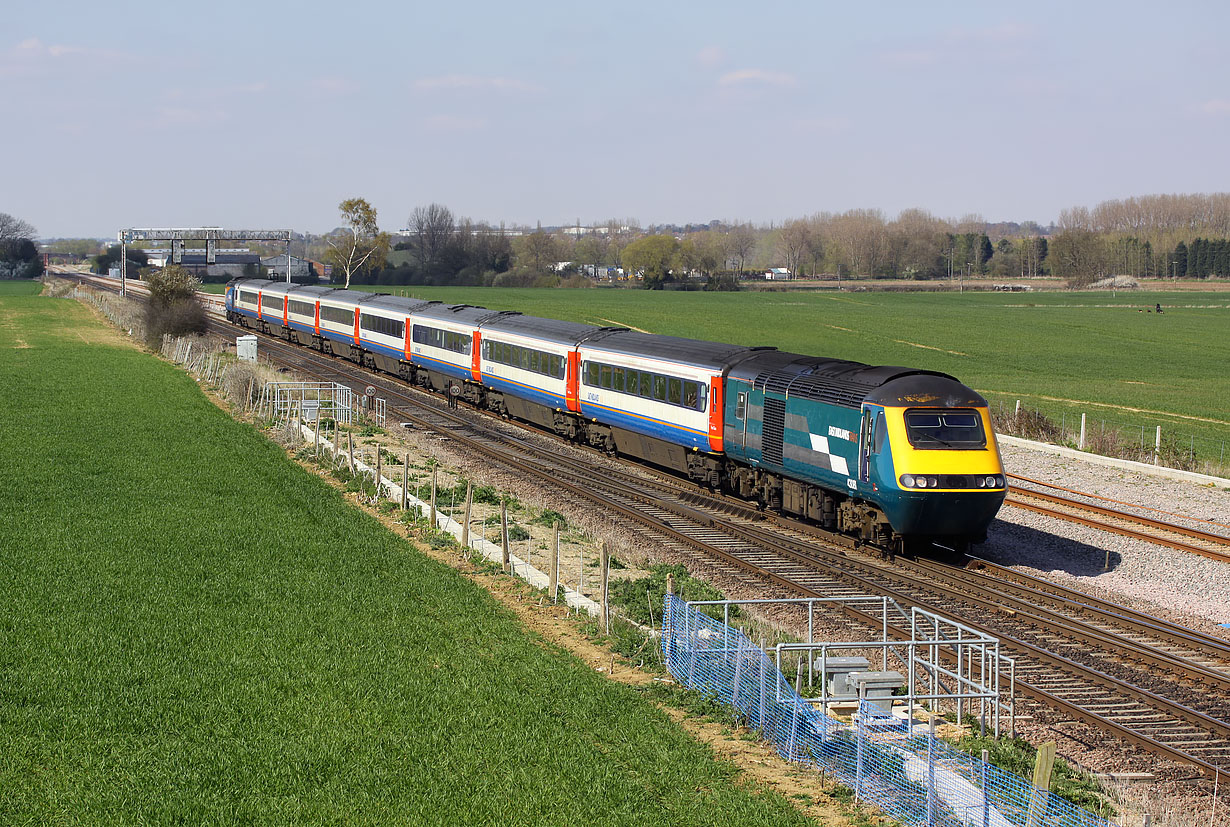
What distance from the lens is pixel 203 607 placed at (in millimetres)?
17094

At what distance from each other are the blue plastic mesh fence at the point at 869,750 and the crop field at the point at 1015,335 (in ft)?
101

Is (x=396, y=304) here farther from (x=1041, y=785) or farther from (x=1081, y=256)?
(x=1081, y=256)

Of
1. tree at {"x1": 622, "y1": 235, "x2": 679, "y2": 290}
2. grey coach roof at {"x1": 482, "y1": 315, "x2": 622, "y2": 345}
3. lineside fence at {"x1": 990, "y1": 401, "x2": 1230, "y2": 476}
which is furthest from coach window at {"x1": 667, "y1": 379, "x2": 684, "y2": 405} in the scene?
tree at {"x1": 622, "y1": 235, "x2": 679, "y2": 290}

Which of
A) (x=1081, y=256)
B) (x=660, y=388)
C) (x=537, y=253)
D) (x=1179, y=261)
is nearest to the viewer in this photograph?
(x=660, y=388)

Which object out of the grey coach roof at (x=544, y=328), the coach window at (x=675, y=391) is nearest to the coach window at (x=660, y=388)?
the coach window at (x=675, y=391)

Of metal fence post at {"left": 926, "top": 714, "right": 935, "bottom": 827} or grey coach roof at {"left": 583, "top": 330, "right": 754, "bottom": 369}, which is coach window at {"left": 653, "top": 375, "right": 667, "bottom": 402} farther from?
metal fence post at {"left": 926, "top": 714, "right": 935, "bottom": 827}

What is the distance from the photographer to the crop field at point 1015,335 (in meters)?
54.1

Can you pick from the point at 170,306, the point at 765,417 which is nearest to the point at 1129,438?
the point at 765,417

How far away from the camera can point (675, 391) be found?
1150 inches

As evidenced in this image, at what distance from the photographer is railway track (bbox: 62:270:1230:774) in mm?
14555

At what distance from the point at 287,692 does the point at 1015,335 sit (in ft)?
285

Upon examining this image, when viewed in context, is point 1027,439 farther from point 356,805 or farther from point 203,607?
point 356,805

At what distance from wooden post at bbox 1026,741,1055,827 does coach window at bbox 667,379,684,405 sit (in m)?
19.0

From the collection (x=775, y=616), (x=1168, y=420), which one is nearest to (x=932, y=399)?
(x=775, y=616)
